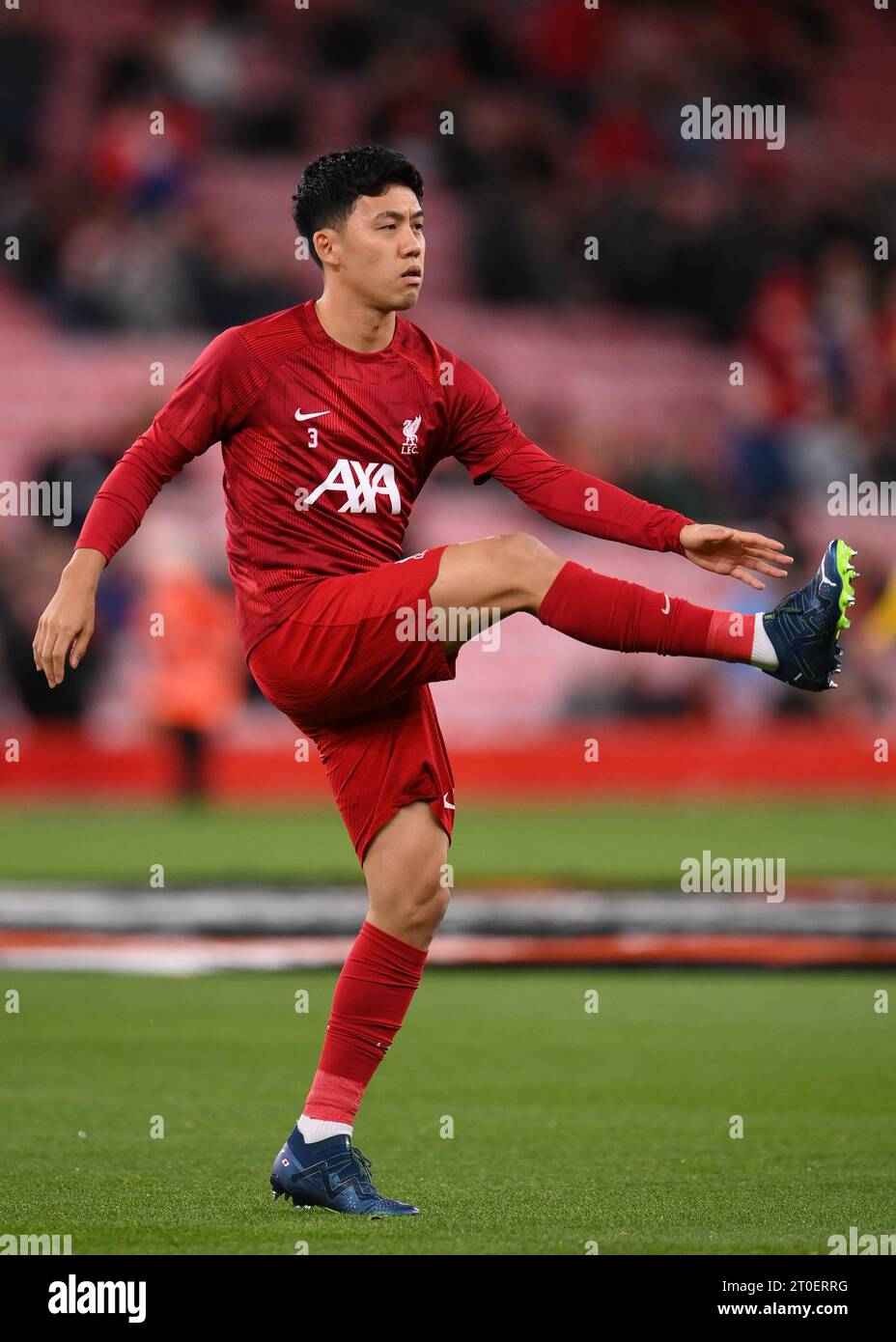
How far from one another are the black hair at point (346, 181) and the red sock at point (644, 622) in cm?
107

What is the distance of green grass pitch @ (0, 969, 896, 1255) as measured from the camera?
401 centimetres

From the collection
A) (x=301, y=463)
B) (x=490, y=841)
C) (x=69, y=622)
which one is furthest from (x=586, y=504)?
(x=490, y=841)

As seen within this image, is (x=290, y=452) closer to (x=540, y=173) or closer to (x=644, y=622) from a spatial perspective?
→ (x=644, y=622)

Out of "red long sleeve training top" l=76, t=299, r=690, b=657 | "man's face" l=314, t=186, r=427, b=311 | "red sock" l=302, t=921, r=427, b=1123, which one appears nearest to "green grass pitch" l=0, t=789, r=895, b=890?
"red sock" l=302, t=921, r=427, b=1123

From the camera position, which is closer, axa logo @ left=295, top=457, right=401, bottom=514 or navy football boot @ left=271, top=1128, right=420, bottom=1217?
navy football boot @ left=271, top=1128, right=420, bottom=1217

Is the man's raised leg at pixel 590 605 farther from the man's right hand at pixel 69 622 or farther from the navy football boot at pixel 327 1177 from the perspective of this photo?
the navy football boot at pixel 327 1177

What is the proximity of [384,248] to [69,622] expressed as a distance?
1.15m

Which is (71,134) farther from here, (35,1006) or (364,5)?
(35,1006)

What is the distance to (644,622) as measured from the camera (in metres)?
4.10

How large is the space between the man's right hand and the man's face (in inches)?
36.6

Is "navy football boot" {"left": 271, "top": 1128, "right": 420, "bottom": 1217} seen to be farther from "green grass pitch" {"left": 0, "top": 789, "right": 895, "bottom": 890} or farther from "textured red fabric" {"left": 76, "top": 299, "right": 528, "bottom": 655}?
"green grass pitch" {"left": 0, "top": 789, "right": 895, "bottom": 890}

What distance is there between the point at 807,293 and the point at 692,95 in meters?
2.98

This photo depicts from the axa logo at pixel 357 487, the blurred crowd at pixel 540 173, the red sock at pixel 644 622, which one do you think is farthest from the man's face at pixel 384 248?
the blurred crowd at pixel 540 173

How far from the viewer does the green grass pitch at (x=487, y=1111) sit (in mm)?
4012
